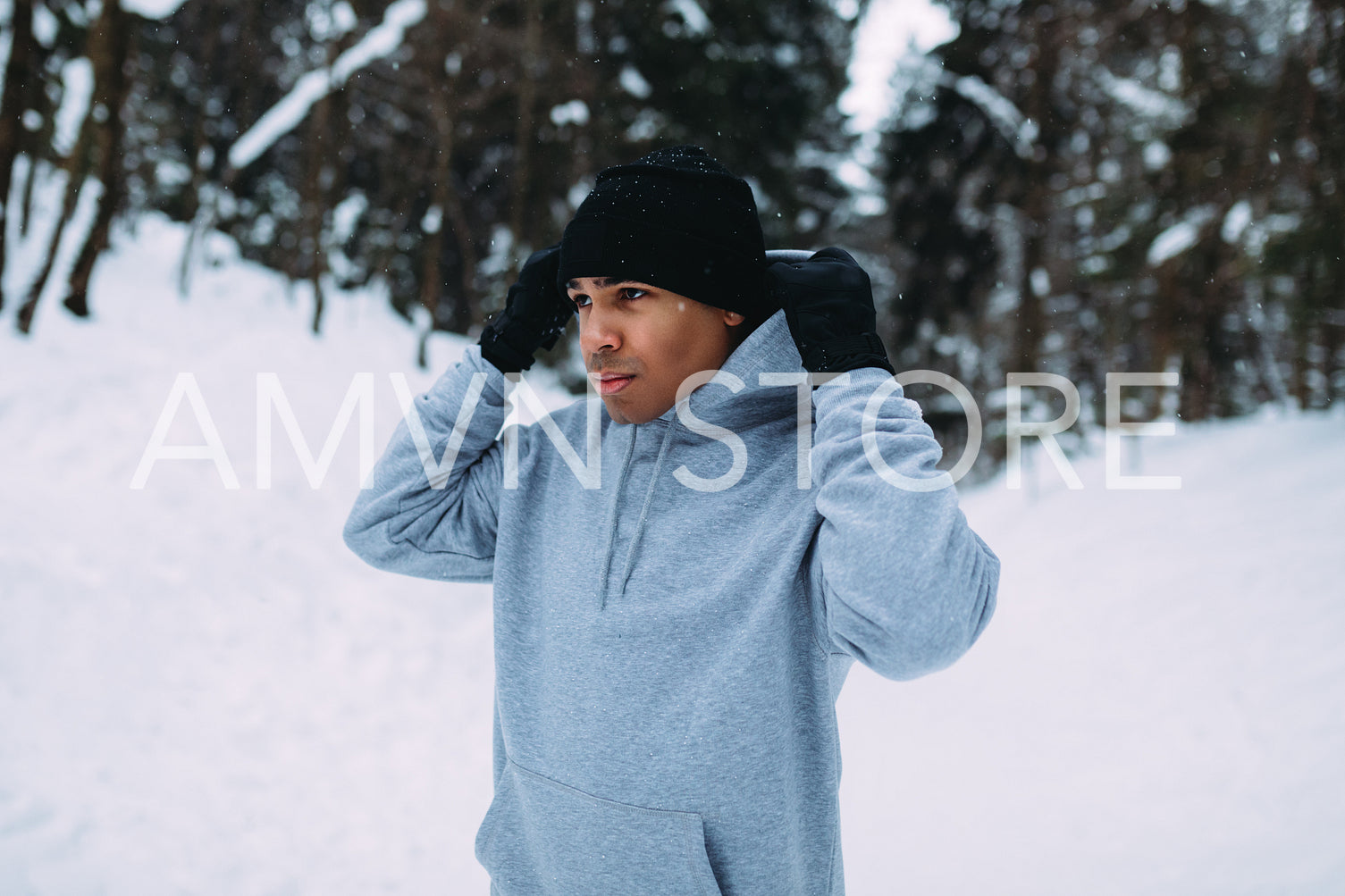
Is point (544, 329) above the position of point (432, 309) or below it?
below

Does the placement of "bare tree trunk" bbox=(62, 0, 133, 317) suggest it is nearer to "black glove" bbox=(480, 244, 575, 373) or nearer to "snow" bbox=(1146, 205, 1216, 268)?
"black glove" bbox=(480, 244, 575, 373)

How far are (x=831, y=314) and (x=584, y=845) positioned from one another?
1.02 metres

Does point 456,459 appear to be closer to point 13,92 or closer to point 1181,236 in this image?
point 13,92

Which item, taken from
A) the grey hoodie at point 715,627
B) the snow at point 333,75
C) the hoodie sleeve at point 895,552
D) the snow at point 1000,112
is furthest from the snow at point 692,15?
the hoodie sleeve at point 895,552

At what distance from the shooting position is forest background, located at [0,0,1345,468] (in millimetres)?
8094

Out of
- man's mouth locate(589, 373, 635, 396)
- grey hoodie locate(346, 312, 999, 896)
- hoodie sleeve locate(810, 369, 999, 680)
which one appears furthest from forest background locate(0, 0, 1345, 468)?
hoodie sleeve locate(810, 369, 999, 680)

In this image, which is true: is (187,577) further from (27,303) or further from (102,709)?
(27,303)

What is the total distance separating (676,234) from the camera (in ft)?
5.04

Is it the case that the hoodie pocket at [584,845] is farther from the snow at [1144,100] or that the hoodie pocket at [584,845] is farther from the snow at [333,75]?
the snow at [1144,100]

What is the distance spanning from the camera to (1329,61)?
6.93m

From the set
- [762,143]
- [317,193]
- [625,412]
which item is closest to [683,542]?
[625,412]

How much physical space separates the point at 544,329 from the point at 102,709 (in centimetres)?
403

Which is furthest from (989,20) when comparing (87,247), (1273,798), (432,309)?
(87,247)

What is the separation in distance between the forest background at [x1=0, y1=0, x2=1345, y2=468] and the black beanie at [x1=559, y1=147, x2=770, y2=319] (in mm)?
7663
